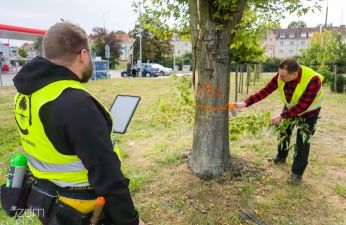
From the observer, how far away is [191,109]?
4.91m

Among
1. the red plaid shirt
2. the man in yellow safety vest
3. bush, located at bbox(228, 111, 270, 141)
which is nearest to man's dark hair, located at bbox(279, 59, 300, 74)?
the red plaid shirt

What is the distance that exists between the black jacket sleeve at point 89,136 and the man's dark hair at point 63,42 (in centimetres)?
23

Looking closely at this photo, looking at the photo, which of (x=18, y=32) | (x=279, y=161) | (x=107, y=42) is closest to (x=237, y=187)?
(x=279, y=161)

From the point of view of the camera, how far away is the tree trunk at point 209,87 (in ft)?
13.3

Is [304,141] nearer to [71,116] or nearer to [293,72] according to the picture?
[293,72]

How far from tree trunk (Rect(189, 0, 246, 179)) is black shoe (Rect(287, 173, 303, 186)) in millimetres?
914

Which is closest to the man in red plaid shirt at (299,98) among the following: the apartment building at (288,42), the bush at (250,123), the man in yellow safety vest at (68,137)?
the bush at (250,123)

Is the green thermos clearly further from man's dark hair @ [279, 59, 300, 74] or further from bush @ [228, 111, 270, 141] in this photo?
man's dark hair @ [279, 59, 300, 74]

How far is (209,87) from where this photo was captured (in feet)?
13.7

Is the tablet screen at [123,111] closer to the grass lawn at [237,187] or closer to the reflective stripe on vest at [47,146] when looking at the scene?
the reflective stripe on vest at [47,146]

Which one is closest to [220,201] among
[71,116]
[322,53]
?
[71,116]

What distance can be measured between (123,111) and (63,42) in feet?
4.31

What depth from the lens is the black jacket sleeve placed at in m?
1.60

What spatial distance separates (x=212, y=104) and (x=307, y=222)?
172 cm
